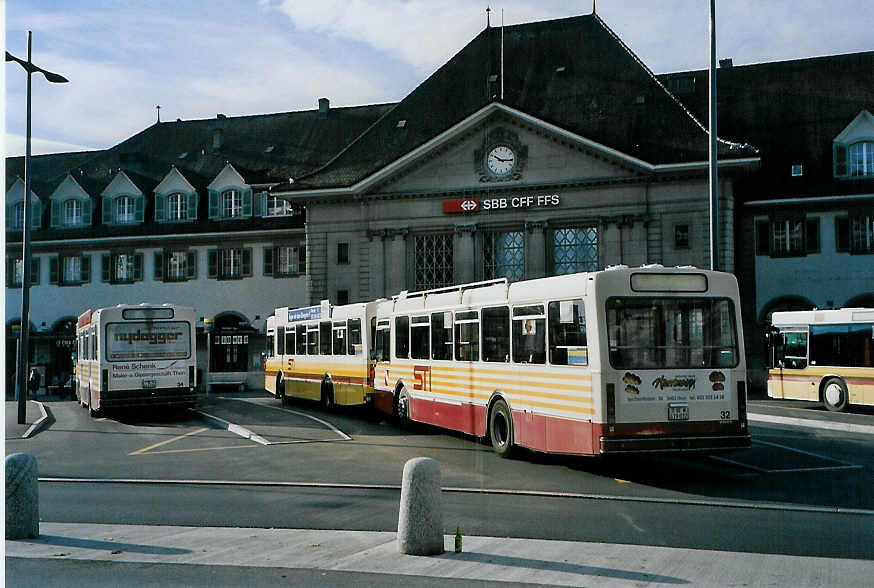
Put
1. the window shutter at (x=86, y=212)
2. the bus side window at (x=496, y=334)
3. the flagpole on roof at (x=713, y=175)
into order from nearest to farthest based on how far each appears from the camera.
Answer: the bus side window at (x=496, y=334)
the flagpole on roof at (x=713, y=175)
the window shutter at (x=86, y=212)

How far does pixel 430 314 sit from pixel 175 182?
39.7 m

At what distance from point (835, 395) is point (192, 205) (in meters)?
39.0

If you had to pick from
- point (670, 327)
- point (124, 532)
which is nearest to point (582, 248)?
point (670, 327)

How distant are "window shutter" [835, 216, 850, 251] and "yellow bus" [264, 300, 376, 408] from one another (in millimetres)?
24617

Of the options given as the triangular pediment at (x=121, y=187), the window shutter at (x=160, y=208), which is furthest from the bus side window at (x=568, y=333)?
the triangular pediment at (x=121, y=187)

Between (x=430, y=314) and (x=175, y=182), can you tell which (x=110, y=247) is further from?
(x=430, y=314)

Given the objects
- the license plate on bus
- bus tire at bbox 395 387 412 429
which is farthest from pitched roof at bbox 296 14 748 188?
the license plate on bus

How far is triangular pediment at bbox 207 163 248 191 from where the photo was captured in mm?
55750

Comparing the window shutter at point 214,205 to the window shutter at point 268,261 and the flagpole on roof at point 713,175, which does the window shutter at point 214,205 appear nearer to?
the window shutter at point 268,261

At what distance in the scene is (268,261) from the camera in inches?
2122

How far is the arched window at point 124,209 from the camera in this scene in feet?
191

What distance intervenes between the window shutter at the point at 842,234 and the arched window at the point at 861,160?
2.27m

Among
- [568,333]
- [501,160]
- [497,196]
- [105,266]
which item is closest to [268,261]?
[105,266]

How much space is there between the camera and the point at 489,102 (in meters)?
44.9
